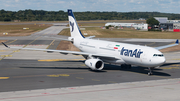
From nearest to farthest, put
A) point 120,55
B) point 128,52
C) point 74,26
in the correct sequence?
1. point 128,52
2. point 120,55
3. point 74,26

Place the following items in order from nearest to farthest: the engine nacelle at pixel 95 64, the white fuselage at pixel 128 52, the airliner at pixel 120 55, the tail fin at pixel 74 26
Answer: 1. the white fuselage at pixel 128 52
2. the airliner at pixel 120 55
3. the engine nacelle at pixel 95 64
4. the tail fin at pixel 74 26

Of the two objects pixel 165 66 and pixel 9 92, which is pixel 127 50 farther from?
pixel 9 92

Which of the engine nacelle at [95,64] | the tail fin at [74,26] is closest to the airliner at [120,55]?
the engine nacelle at [95,64]

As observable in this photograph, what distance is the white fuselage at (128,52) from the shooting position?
3381 centimetres

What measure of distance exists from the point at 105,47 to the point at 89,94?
17.3m

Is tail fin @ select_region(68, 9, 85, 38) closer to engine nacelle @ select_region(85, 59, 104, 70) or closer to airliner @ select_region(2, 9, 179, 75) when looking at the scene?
airliner @ select_region(2, 9, 179, 75)

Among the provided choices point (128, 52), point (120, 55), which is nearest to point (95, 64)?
point (120, 55)

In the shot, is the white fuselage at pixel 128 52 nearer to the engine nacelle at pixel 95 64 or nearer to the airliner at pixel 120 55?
the airliner at pixel 120 55

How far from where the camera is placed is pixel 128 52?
121ft

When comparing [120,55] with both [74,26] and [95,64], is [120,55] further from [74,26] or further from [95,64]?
[74,26]

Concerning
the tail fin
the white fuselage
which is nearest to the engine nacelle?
the white fuselage

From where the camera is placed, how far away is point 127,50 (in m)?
37.3

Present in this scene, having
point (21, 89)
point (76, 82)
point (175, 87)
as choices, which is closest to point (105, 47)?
point (76, 82)

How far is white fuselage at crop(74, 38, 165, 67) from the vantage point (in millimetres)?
33812
